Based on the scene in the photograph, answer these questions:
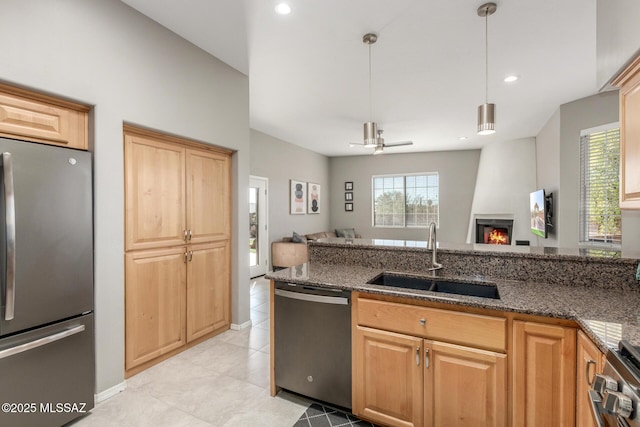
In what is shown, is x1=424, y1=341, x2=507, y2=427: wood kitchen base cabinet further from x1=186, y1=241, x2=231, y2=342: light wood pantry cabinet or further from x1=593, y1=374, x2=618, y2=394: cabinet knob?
x1=186, y1=241, x2=231, y2=342: light wood pantry cabinet

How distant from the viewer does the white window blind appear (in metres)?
7.96

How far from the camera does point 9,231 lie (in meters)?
1.57

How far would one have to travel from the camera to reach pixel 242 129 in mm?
3406

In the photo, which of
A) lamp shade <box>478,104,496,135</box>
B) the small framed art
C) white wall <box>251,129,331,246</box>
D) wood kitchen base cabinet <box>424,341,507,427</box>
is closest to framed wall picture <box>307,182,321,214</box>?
the small framed art

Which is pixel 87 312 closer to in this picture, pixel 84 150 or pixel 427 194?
pixel 84 150

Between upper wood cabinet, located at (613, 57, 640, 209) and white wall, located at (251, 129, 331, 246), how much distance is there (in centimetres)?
508

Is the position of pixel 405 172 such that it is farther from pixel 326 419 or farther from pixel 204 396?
pixel 204 396

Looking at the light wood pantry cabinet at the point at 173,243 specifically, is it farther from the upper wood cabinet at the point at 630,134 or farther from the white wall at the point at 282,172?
the upper wood cabinet at the point at 630,134

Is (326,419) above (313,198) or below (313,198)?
below

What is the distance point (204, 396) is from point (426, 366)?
158 centimetres

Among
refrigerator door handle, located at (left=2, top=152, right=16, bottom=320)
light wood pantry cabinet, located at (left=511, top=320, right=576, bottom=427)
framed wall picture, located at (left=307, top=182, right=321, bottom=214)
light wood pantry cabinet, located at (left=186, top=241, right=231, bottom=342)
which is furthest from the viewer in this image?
framed wall picture, located at (left=307, top=182, right=321, bottom=214)

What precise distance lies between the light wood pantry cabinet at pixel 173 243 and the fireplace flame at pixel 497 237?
19.4ft

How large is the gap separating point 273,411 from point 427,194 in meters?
7.01

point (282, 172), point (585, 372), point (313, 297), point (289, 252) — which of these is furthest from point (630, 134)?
point (282, 172)
